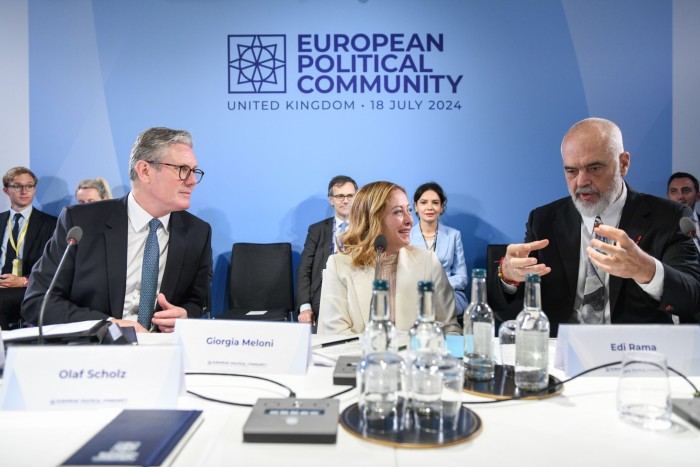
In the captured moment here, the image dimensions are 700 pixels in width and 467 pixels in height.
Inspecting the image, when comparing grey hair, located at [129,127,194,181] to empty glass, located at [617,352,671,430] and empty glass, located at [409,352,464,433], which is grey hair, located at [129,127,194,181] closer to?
empty glass, located at [409,352,464,433]

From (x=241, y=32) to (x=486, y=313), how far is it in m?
3.99

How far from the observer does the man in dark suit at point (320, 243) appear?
4434mm

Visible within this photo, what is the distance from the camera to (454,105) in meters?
4.63

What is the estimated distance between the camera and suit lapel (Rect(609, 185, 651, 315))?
2.30 metres

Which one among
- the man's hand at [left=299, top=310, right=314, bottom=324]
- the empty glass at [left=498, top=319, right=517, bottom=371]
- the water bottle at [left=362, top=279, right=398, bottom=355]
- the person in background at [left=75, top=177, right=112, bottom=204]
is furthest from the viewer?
the person in background at [left=75, top=177, right=112, bottom=204]

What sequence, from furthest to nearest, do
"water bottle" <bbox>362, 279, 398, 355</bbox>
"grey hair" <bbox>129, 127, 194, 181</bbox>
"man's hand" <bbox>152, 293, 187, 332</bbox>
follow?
"grey hair" <bbox>129, 127, 194, 181</bbox> < "man's hand" <bbox>152, 293, 187, 332</bbox> < "water bottle" <bbox>362, 279, 398, 355</bbox>

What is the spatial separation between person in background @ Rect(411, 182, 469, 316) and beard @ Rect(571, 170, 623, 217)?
1969 millimetres

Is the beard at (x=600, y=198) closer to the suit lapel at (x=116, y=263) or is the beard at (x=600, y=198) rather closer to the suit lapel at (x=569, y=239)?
the suit lapel at (x=569, y=239)

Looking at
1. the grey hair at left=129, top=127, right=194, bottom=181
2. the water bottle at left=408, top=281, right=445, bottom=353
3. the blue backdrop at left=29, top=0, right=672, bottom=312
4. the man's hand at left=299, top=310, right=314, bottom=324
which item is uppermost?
the blue backdrop at left=29, top=0, right=672, bottom=312

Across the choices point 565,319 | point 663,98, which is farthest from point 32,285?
point 663,98

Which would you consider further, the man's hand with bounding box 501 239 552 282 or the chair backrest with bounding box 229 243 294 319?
the chair backrest with bounding box 229 243 294 319

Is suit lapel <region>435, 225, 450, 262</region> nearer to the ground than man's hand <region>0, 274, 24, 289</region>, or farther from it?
farther from it

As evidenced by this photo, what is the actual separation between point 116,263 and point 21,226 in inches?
118

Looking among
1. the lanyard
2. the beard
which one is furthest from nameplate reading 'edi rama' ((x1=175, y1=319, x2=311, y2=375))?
the lanyard
